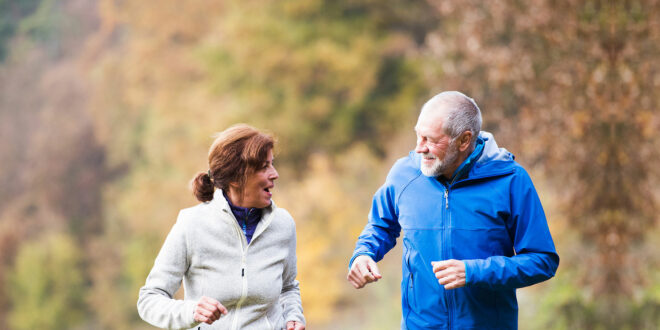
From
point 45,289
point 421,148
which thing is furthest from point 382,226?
point 45,289

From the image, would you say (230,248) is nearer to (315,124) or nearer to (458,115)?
(458,115)

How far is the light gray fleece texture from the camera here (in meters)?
2.98

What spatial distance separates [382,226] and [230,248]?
73cm

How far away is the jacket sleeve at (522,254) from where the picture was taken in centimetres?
292

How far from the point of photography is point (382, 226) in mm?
3406

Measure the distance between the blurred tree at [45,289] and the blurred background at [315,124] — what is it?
38mm

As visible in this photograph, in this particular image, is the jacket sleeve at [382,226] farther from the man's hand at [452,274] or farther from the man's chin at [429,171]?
the man's hand at [452,274]

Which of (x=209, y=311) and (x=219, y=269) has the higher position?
(x=219, y=269)

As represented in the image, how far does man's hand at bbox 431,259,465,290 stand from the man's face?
0.40 metres

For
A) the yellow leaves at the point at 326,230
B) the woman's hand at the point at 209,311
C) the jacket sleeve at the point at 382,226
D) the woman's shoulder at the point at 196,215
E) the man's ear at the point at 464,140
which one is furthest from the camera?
the yellow leaves at the point at 326,230

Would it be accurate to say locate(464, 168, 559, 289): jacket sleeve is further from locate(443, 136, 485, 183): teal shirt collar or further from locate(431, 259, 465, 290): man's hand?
locate(443, 136, 485, 183): teal shirt collar

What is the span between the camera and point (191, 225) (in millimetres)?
3023

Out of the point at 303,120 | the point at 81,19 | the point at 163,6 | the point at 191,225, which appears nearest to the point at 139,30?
the point at 163,6

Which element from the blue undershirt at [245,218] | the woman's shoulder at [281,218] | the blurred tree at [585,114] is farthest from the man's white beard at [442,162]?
the blurred tree at [585,114]
